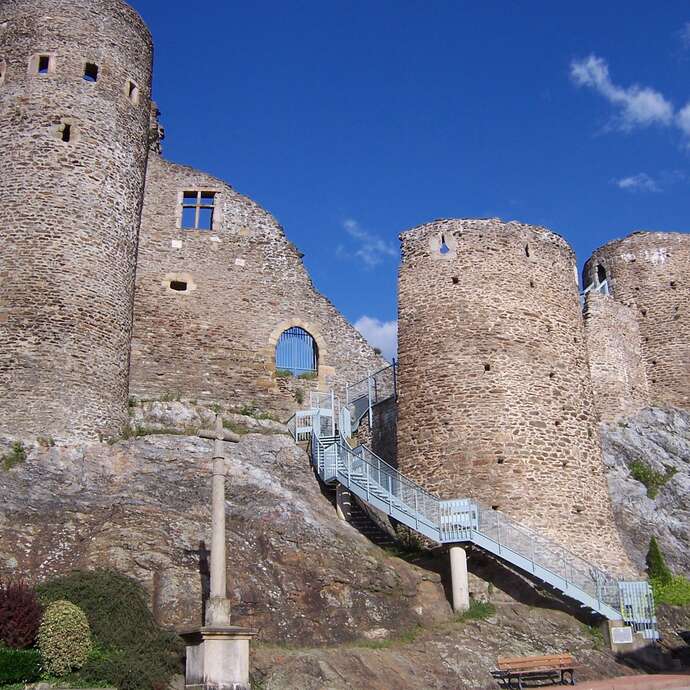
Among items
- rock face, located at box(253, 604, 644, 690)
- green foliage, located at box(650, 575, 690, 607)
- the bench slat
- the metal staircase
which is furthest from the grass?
green foliage, located at box(650, 575, 690, 607)

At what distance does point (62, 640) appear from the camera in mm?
12672

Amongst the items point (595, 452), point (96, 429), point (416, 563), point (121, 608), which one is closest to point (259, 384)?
point (96, 429)

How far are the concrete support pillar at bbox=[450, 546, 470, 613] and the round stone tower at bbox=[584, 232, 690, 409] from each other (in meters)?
14.3

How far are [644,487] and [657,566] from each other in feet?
10.8

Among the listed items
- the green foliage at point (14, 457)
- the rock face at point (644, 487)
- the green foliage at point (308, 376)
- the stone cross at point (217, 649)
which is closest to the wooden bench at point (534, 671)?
the stone cross at point (217, 649)

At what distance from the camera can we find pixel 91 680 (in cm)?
1244

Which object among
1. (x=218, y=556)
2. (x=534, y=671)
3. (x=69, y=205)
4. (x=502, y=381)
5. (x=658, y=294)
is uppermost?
(x=658, y=294)

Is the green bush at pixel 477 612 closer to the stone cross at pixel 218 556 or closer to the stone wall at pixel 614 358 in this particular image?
the stone cross at pixel 218 556

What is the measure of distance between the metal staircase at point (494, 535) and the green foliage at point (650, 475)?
24.3ft

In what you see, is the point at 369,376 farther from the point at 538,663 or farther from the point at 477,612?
the point at 538,663

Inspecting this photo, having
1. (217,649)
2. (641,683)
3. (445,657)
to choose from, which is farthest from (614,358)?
(217,649)

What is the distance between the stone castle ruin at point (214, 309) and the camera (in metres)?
20.1

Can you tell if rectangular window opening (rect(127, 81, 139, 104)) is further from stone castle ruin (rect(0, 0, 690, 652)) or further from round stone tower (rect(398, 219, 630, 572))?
round stone tower (rect(398, 219, 630, 572))

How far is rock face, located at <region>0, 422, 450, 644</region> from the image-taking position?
15.2 meters
